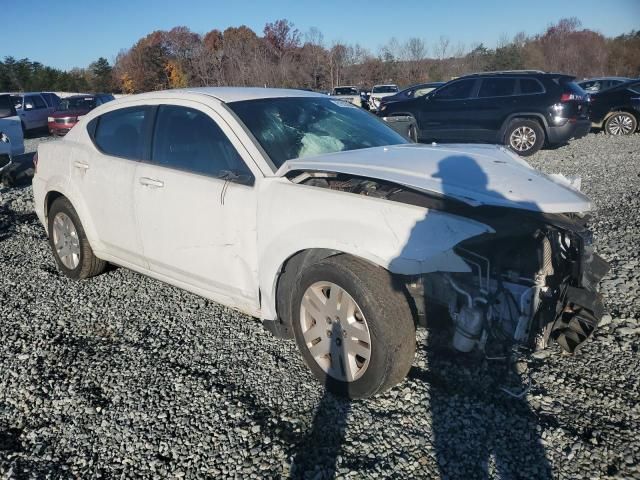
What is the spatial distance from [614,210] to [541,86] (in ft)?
19.4

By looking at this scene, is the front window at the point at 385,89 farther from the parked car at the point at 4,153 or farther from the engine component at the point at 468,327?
the engine component at the point at 468,327

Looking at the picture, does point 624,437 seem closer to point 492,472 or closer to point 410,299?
point 492,472

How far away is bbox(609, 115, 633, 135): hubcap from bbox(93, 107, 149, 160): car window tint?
1497cm

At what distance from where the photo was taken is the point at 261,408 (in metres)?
3.01

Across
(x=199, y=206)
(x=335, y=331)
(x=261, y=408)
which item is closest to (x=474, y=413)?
(x=335, y=331)

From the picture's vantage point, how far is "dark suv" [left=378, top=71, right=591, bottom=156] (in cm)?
1173

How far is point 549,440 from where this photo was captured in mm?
2652

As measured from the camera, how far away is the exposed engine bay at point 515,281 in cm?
278

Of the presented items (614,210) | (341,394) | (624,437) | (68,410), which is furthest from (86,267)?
(614,210)

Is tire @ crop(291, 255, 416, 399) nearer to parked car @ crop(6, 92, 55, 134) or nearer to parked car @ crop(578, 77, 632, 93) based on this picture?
parked car @ crop(578, 77, 632, 93)

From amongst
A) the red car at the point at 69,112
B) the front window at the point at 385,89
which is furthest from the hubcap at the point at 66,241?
the front window at the point at 385,89

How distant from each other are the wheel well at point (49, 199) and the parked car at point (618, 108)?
14914 millimetres

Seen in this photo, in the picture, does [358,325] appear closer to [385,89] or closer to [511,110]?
[511,110]

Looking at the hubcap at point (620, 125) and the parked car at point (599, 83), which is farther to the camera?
the parked car at point (599, 83)
